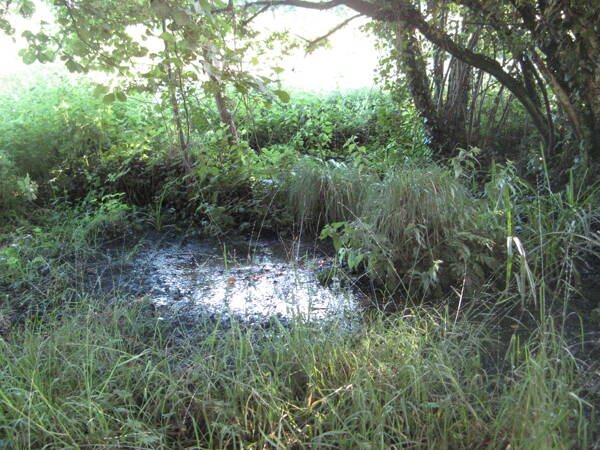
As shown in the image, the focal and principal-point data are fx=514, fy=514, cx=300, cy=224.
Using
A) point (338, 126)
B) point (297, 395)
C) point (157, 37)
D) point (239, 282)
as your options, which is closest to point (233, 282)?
point (239, 282)

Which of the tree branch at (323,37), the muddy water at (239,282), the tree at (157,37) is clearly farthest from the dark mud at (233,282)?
the tree branch at (323,37)

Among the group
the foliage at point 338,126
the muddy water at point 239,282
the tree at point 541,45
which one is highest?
the tree at point 541,45

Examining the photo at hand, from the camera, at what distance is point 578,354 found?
2289mm

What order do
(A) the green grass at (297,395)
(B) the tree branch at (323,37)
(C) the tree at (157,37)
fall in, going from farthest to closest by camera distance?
(B) the tree branch at (323,37), (C) the tree at (157,37), (A) the green grass at (297,395)

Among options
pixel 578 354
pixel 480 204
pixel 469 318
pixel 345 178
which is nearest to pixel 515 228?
pixel 480 204

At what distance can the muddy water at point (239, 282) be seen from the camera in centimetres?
301

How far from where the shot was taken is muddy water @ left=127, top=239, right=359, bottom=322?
9.87 ft

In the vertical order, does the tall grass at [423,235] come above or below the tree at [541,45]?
below

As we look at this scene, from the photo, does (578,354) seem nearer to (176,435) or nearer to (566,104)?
(176,435)

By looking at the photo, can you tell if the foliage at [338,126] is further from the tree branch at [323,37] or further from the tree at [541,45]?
the tree at [541,45]

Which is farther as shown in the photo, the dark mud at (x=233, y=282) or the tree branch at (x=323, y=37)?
the tree branch at (x=323, y=37)

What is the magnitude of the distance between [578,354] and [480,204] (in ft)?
3.87

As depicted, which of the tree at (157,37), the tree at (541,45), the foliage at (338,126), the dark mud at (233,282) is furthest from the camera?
the foliage at (338,126)

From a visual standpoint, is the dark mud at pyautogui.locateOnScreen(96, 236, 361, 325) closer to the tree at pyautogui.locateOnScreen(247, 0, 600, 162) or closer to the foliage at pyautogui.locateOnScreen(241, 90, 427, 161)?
A: the foliage at pyautogui.locateOnScreen(241, 90, 427, 161)
